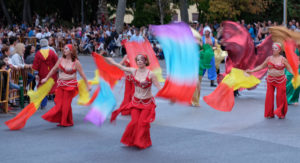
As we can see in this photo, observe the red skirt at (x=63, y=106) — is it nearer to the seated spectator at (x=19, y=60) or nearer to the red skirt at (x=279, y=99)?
the seated spectator at (x=19, y=60)

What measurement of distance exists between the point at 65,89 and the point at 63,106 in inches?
14.1

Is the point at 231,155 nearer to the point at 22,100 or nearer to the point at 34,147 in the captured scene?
the point at 34,147

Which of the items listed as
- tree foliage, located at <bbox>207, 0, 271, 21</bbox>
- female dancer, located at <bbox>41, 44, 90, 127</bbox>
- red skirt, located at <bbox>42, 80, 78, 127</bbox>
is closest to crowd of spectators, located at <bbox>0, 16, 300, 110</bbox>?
female dancer, located at <bbox>41, 44, 90, 127</bbox>

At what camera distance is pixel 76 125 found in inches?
443

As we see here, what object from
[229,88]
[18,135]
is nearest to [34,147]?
[18,135]

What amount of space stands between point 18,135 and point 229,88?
190 inches

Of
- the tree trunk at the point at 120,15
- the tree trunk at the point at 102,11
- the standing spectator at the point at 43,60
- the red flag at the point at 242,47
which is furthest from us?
Result: the tree trunk at the point at 102,11

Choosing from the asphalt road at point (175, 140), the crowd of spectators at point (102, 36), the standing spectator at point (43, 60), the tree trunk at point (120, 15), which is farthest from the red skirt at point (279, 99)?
the tree trunk at point (120, 15)

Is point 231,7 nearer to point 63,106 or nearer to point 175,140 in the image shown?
point 63,106

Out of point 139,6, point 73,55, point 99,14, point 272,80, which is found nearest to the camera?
point 73,55

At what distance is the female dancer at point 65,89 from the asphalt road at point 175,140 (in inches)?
9.4

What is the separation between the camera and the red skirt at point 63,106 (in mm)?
10938

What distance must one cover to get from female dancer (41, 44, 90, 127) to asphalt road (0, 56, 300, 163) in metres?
0.24

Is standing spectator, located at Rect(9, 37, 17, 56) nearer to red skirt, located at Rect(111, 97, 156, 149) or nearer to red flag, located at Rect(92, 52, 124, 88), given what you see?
red flag, located at Rect(92, 52, 124, 88)
